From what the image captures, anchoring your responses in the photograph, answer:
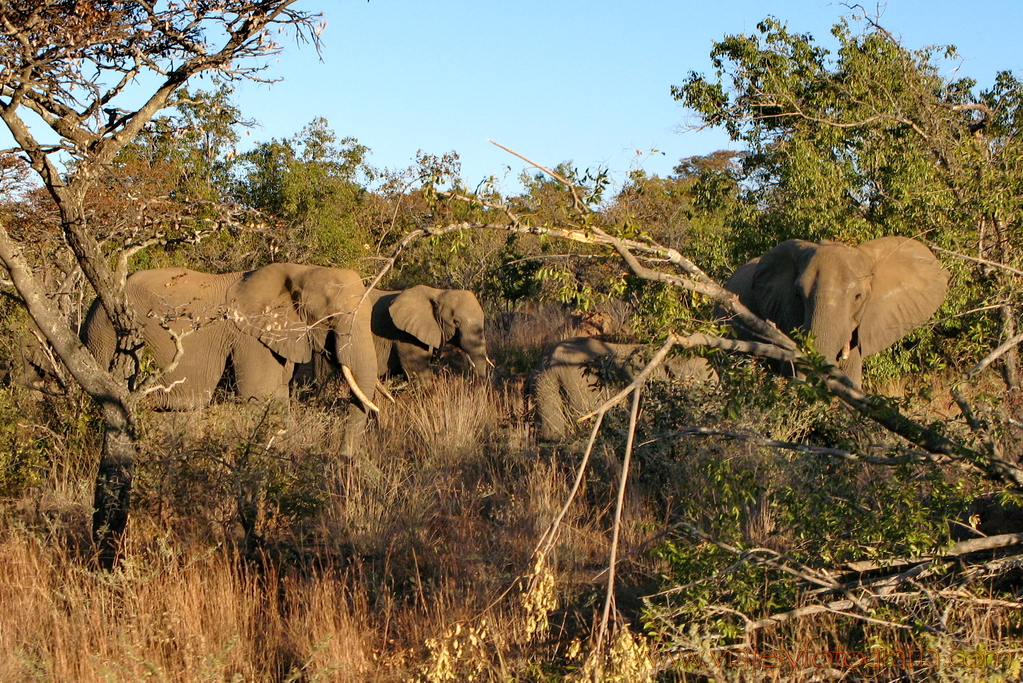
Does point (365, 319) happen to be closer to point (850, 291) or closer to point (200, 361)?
point (200, 361)

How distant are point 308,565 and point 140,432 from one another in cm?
171

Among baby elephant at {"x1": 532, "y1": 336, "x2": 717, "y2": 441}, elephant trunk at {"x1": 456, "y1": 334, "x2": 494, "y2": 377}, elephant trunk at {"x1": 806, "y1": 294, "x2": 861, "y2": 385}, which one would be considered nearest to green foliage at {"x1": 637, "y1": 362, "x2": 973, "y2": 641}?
elephant trunk at {"x1": 806, "y1": 294, "x2": 861, "y2": 385}

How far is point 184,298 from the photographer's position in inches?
405

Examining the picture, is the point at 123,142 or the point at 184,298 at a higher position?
the point at 123,142

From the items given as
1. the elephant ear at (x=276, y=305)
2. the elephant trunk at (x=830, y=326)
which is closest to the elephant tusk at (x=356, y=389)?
the elephant ear at (x=276, y=305)

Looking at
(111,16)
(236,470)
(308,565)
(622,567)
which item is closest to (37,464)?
(236,470)

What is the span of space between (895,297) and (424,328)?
6006mm

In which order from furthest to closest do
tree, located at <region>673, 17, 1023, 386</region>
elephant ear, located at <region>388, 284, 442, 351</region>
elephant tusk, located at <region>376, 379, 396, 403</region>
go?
elephant ear, located at <region>388, 284, 442, 351</region>
elephant tusk, located at <region>376, 379, 396, 403</region>
tree, located at <region>673, 17, 1023, 386</region>

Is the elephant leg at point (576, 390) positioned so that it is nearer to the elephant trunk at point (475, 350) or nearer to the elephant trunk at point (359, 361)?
the elephant trunk at point (359, 361)

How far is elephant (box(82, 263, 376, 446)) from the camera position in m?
9.96

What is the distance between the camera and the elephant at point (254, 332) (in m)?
9.96

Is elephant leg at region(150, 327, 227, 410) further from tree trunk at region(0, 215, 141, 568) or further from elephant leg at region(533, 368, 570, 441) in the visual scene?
tree trunk at region(0, 215, 141, 568)

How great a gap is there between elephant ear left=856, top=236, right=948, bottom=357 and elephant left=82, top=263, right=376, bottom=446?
483 centimetres

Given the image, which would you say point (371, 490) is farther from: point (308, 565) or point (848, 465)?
point (848, 465)
